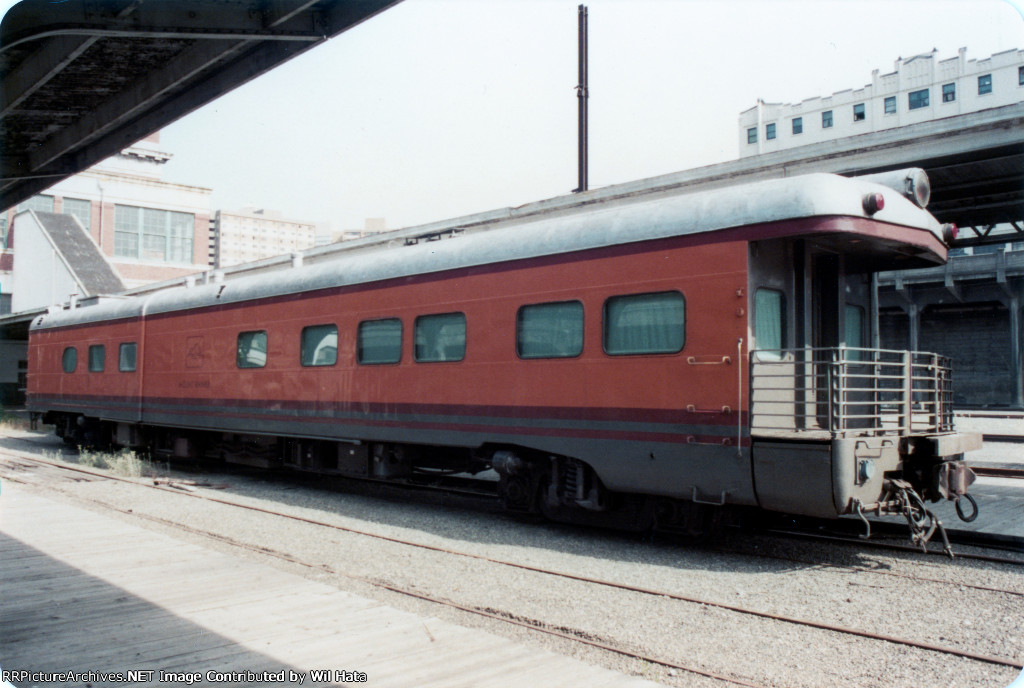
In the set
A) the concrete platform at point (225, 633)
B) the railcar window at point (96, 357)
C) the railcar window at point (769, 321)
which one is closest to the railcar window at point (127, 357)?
the railcar window at point (96, 357)

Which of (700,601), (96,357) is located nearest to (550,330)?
(700,601)

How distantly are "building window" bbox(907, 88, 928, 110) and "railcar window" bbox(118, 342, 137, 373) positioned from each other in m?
57.0

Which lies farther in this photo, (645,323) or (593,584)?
Result: (645,323)

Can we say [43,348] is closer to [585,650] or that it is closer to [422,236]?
[422,236]

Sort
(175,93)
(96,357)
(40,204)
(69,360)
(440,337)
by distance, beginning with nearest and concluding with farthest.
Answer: (175,93) → (440,337) → (96,357) → (69,360) → (40,204)

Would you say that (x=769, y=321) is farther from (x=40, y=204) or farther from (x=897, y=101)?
(x=897, y=101)

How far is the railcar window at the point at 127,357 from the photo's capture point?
15773 mm

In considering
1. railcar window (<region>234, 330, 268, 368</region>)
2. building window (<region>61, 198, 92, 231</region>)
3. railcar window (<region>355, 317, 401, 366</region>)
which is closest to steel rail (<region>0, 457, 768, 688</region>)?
railcar window (<region>355, 317, 401, 366</region>)

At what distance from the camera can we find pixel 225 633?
5121 millimetres

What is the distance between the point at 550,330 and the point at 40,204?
35.7m

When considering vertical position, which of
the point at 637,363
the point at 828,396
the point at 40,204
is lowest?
the point at 828,396

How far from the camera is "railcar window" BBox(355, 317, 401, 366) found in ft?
34.2

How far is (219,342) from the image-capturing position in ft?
44.2

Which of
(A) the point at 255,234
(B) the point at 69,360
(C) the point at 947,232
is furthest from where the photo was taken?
(A) the point at 255,234
